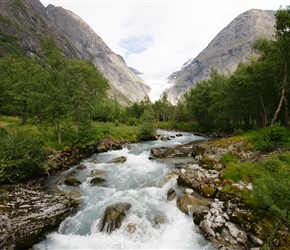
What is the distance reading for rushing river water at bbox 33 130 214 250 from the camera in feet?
31.0

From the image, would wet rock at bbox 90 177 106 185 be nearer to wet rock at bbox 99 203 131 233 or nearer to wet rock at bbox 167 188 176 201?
wet rock at bbox 99 203 131 233

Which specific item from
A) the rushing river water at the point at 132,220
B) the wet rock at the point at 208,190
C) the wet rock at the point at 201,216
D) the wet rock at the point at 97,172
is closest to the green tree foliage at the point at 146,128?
the wet rock at the point at 97,172

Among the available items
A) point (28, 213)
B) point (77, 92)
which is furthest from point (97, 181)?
point (77, 92)

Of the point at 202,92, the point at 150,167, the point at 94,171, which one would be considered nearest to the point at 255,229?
the point at 150,167

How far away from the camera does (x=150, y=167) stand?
800 inches

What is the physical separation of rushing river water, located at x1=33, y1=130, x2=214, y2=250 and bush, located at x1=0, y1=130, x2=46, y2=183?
7.25 feet

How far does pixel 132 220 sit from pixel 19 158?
1203cm

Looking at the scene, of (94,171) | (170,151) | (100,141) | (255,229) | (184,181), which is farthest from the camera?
(100,141)

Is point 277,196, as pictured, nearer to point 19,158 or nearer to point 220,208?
point 220,208

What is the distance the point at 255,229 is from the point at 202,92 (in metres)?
48.9

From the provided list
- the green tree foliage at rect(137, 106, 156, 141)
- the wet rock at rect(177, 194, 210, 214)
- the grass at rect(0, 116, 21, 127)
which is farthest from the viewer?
the green tree foliage at rect(137, 106, 156, 141)

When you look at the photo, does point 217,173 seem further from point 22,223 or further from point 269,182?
point 22,223

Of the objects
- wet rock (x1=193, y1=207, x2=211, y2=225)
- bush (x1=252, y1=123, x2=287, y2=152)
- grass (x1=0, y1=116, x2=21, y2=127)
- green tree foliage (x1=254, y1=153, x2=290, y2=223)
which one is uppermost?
grass (x1=0, y1=116, x2=21, y2=127)

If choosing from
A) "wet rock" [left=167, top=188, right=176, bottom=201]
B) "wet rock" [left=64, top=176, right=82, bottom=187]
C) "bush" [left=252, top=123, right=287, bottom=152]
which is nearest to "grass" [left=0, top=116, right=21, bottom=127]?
"wet rock" [left=64, top=176, right=82, bottom=187]
